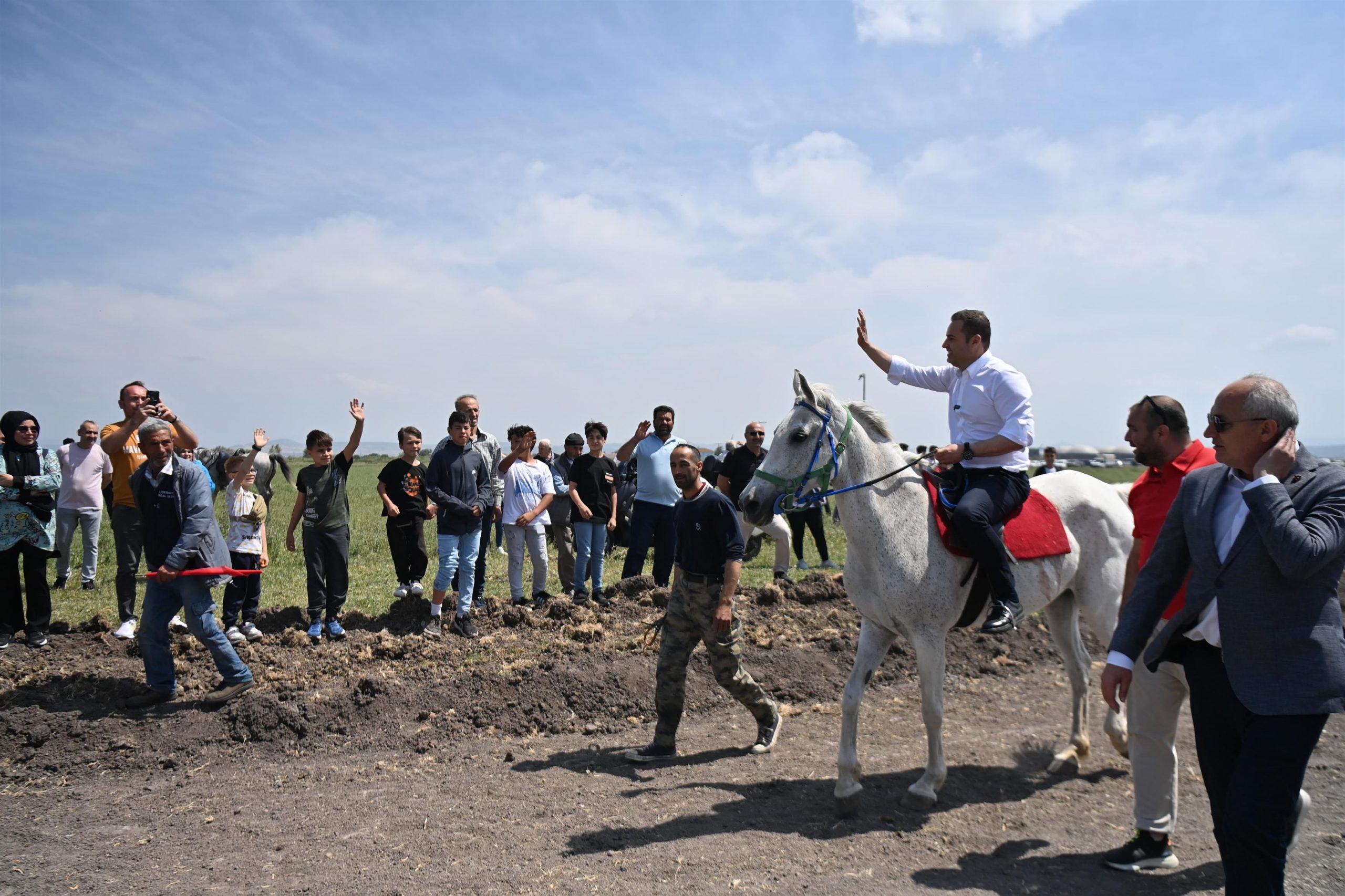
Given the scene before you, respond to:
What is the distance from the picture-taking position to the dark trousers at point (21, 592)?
8352mm

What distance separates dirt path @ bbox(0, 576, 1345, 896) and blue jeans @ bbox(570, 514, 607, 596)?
163cm

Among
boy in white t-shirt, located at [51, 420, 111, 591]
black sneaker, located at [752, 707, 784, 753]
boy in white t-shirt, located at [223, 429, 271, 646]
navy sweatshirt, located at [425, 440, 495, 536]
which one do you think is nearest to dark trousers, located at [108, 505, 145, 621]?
boy in white t-shirt, located at [223, 429, 271, 646]

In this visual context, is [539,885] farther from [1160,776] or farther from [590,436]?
[590,436]

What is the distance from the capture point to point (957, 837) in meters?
5.05

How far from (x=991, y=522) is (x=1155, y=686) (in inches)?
53.8

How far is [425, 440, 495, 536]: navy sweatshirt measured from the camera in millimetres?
9062

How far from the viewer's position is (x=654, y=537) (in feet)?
35.5

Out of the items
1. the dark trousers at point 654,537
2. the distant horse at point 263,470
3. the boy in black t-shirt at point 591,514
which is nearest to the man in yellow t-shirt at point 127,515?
the boy in black t-shirt at point 591,514

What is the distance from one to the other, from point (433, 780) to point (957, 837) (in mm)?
3341

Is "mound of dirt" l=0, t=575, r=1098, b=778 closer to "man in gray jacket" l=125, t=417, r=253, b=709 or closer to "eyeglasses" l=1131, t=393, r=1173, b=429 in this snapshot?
"man in gray jacket" l=125, t=417, r=253, b=709

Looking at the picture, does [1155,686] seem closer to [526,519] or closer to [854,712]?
[854,712]

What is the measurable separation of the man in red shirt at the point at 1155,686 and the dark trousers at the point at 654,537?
611 cm

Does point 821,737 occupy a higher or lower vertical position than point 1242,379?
lower

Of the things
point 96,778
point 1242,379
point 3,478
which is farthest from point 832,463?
point 3,478
